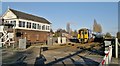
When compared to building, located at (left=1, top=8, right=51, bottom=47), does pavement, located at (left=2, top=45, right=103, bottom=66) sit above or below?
below

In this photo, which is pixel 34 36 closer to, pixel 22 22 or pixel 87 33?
pixel 22 22

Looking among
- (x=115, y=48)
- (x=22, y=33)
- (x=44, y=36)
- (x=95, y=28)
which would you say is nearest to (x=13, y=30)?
(x=22, y=33)

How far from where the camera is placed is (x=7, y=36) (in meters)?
33.2

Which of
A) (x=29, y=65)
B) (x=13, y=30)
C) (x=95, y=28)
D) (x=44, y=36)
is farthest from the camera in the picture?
(x=95, y=28)

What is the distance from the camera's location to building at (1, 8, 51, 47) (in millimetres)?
41062

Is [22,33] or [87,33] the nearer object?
[22,33]

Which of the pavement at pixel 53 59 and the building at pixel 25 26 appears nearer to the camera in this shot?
the pavement at pixel 53 59

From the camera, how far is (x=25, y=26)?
1719 inches

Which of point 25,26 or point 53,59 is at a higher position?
point 25,26

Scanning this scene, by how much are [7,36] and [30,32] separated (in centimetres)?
1255

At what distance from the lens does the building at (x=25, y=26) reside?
41.1 m

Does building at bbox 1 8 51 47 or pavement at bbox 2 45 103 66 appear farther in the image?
building at bbox 1 8 51 47

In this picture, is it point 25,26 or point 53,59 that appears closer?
point 53,59

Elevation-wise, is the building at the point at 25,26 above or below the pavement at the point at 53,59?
above
